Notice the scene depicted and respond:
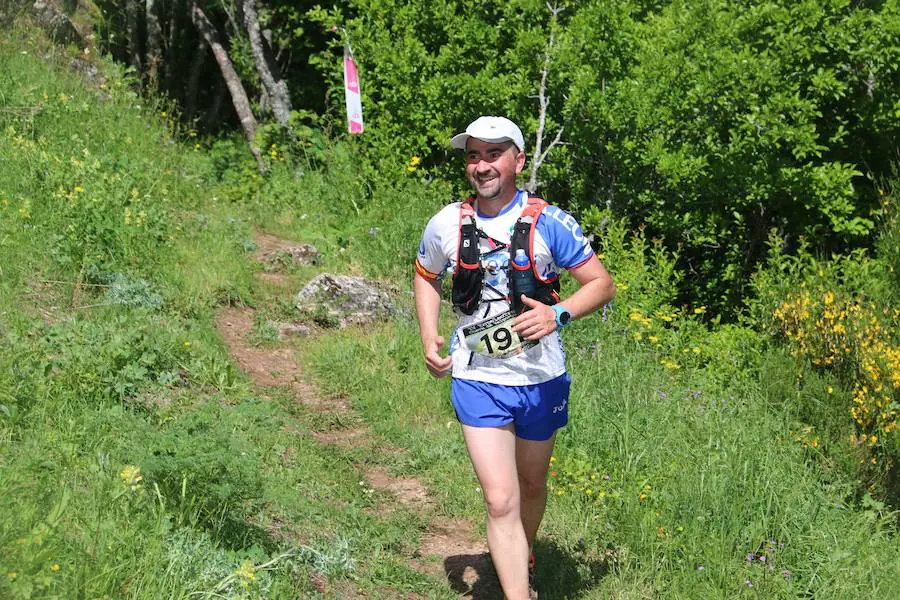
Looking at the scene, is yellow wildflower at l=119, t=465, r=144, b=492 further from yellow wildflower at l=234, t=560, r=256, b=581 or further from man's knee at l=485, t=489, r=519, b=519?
man's knee at l=485, t=489, r=519, b=519

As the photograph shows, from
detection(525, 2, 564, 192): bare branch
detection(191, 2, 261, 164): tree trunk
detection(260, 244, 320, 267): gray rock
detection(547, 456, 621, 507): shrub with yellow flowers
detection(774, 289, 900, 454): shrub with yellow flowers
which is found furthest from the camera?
detection(191, 2, 261, 164): tree trunk

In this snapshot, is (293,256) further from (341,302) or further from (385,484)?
(385,484)

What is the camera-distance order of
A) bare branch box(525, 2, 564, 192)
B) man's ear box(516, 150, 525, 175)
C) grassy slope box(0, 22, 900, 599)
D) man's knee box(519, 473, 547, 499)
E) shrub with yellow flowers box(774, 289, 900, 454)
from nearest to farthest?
man's ear box(516, 150, 525, 175), grassy slope box(0, 22, 900, 599), man's knee box(519, 473, 547, 499), shrub with yellow flowers box(774, 289, 900, 454), bare branch box(525, 2, 564, 192)

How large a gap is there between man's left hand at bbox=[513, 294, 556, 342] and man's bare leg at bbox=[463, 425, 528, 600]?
18.2 inches

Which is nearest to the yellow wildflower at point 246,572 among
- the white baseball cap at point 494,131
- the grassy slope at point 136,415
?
the grassy slope at point 136,415

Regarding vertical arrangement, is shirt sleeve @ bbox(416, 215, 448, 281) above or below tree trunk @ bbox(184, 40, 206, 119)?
below

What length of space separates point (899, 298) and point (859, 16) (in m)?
3.59

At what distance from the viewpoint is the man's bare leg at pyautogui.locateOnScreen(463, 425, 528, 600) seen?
437cm

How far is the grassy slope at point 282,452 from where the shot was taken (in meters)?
4.62

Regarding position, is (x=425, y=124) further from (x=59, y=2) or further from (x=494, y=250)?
(x=494, y=250)

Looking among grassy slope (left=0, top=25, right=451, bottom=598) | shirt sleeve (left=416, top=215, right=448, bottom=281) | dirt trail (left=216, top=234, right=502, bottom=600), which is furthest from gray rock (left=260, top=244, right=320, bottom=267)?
shirt sleeve (left=416, top=215, right=448, bottom=281)

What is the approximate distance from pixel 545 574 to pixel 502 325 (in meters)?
1.74

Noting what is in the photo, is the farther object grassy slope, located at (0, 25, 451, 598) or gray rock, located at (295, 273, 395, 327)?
gray rock, located at (295, 273, 395, 327)

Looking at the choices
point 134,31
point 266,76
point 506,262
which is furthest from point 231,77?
point 506,262
